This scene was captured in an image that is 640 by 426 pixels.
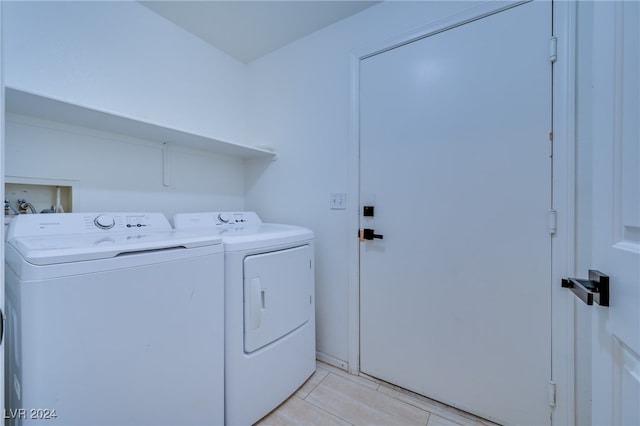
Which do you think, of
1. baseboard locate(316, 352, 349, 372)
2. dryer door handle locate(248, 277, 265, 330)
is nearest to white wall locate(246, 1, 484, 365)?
baseboard locate(316, 352, 349, 372)

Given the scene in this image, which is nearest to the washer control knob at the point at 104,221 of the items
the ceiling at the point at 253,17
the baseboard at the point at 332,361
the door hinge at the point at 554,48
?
the ceiling at the point at 253,17

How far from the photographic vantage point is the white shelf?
1.11 m

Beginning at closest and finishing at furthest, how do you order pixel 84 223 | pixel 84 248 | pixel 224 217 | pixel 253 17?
pixel 84 248, pixel 84 223, pixel 253 17, pixel 224 217

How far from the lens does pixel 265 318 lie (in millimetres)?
1321

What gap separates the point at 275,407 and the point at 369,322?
2.35ft

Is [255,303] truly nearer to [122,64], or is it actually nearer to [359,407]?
Answer: [359,407]

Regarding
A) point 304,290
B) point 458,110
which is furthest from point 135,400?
point 458,110

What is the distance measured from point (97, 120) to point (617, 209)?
80.7 inches

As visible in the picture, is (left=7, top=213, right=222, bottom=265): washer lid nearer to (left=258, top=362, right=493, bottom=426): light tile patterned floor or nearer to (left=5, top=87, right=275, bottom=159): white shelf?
(left=5, top=87, right=275, bottom=159): white shelf

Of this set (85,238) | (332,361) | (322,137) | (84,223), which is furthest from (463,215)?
(84,223)

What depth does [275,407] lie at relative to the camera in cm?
140

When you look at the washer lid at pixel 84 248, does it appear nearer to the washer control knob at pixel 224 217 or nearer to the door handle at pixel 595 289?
the washer control knob at pixel 224 217

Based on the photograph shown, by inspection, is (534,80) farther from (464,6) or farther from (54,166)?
(54,166)

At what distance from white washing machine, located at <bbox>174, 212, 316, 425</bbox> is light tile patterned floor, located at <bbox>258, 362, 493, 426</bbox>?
0.25 ft
